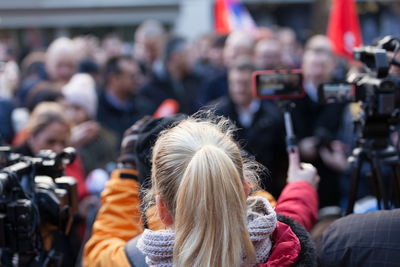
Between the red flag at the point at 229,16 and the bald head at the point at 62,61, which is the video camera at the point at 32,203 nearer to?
the bald head at the point at 62,61

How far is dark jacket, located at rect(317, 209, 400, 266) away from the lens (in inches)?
56.8

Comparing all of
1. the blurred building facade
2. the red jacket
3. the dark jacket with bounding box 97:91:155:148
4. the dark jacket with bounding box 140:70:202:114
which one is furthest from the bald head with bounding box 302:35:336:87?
the blurred building facade

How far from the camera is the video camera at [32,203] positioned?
1.69 m

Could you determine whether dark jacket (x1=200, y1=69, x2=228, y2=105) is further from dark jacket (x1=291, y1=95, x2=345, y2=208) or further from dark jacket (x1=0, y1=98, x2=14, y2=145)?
dark jacket (x1=0, y1=98, x2=14, y2=145)

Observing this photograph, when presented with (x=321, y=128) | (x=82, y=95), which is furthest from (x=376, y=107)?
(x=82, y=95)

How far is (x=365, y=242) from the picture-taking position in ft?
4.81

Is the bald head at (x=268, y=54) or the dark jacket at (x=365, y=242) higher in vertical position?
the bald head at (x=268, y=54)

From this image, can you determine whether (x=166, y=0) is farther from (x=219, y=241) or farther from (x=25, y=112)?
(x=219, y=241)

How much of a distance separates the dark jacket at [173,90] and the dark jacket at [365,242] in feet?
11.7

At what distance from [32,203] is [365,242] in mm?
1073

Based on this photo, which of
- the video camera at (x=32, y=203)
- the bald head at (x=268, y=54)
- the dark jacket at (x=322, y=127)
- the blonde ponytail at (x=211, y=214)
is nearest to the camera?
the blonde ponytail at (x=211, y=214)

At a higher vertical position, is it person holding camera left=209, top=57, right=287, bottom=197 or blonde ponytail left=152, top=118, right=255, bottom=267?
blonde ponytail left=152, top=118, right=255, bottom=267

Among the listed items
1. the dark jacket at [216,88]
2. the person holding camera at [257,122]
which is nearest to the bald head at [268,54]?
the dark jacket at [216,88]

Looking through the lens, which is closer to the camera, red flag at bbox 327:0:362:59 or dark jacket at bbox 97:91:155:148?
dark jacket at bbox 97:91:155:148
